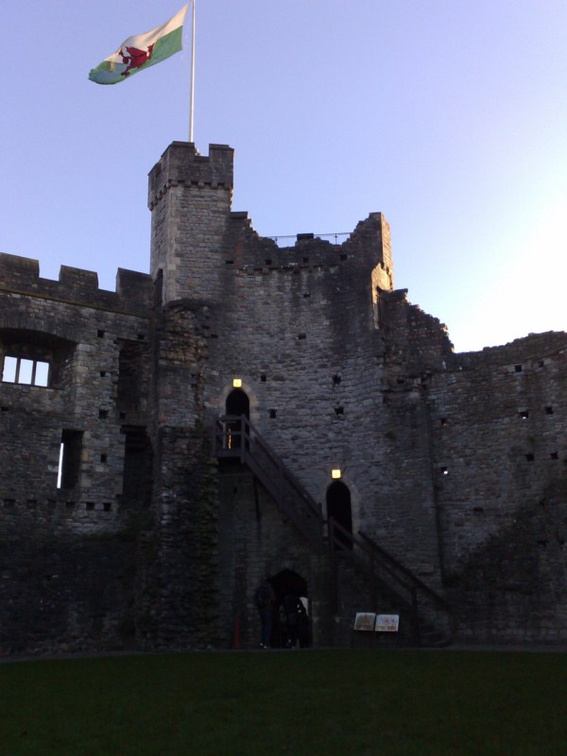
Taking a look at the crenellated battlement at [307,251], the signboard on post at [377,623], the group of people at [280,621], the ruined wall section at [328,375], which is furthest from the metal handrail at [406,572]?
the crenellated battlement at [307,251]

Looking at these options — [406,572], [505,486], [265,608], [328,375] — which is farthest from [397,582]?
[328,375]

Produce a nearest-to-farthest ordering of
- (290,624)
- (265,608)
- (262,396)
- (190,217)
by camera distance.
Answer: (290,624) → (265,608) → (262,396) → (190,217)

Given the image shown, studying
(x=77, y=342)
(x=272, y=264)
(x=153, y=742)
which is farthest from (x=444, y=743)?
(x=272, y=264)

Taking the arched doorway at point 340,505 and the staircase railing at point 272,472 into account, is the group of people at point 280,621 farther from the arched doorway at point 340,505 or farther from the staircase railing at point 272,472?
the arched doorway at point 340,505

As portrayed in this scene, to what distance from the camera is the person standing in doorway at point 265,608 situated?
17500 mm

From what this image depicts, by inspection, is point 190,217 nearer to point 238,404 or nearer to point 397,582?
point 238,404

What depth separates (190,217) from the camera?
72.8 ft

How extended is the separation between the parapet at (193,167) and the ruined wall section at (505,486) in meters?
8.94

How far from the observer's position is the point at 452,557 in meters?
18.7

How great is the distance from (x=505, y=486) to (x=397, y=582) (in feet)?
11.6

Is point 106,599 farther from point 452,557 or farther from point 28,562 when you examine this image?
point 452,557

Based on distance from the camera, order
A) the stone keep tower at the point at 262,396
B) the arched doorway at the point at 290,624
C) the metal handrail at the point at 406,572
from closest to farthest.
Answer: the metal handrail at the point at 406,572
the arched doorway at the point at 290,624
the stone keep tower at the point at 262,396

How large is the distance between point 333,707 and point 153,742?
226 cm

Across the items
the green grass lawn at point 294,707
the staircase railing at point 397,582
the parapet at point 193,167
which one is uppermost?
the parapet at point 193,167
